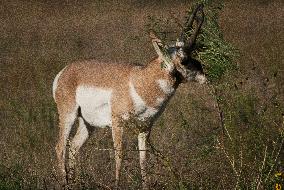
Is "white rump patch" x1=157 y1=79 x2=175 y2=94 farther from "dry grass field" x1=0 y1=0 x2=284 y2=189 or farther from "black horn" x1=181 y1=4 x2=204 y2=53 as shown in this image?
"black horn" x1=181 y1=4 x2=204 y2=53

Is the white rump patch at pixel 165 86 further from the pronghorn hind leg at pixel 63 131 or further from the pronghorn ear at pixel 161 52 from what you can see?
the pronghorn hind leg at pixel 63 131

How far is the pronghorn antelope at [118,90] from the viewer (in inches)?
220

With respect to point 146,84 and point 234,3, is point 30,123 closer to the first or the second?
point 146,84

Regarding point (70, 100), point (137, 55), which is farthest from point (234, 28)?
point (70, 100)

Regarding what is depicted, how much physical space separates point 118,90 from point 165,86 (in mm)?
549

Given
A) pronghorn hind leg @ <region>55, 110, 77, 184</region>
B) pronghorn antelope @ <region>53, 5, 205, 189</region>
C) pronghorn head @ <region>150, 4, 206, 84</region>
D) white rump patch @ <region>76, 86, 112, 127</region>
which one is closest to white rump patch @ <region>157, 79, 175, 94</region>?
pronghorn antelope @ <region>53, 5, 205, 189</region>

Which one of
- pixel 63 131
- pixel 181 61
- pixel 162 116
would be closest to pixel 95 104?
pixel 63 131

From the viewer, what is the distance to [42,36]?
14.8 m

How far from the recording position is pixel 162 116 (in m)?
8.10

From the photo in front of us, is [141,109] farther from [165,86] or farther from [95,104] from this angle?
[95,104]

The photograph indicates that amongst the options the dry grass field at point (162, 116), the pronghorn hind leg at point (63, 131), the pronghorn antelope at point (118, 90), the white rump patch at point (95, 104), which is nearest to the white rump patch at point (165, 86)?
the pronghorn antelope at point (118, 90)

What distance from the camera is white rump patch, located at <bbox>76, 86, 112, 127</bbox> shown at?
6320mm

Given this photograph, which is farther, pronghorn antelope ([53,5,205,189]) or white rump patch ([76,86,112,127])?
white rump patch ([76,86,112,127])

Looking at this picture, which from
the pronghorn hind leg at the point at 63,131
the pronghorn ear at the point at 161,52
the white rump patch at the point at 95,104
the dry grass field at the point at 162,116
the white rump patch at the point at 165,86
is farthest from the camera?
the pronghorn hind leg at the point at 63,131
